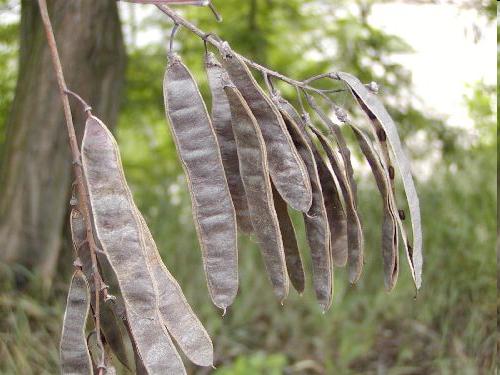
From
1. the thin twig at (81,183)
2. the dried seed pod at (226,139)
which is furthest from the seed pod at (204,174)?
the thin twig at (81,183)

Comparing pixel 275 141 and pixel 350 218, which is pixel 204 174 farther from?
pixel 350 218

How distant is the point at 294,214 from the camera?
4273 mm

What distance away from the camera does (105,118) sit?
3.46 m

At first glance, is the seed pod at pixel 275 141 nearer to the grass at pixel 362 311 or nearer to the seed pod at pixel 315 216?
the seed pod at pixel 315 216

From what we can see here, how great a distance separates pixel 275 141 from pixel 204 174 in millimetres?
144

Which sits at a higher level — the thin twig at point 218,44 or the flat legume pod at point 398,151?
the thin twig at point 218,44

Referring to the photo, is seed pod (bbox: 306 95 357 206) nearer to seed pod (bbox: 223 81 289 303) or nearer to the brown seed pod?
the brown seed pod

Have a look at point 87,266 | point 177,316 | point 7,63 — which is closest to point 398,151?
point 177,316

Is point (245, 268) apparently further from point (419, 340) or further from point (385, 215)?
point (385, 215)

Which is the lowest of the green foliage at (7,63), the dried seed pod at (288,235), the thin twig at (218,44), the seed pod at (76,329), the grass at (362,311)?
the grass at (362,311)

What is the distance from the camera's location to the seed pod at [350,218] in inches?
55.6

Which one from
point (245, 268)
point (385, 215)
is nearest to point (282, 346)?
point (245, 268)

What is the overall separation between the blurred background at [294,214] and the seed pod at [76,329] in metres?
1.32

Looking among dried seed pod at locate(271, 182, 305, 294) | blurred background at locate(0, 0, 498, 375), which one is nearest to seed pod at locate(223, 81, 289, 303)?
dried seed pod at locate(271, 182, 305, 294)
